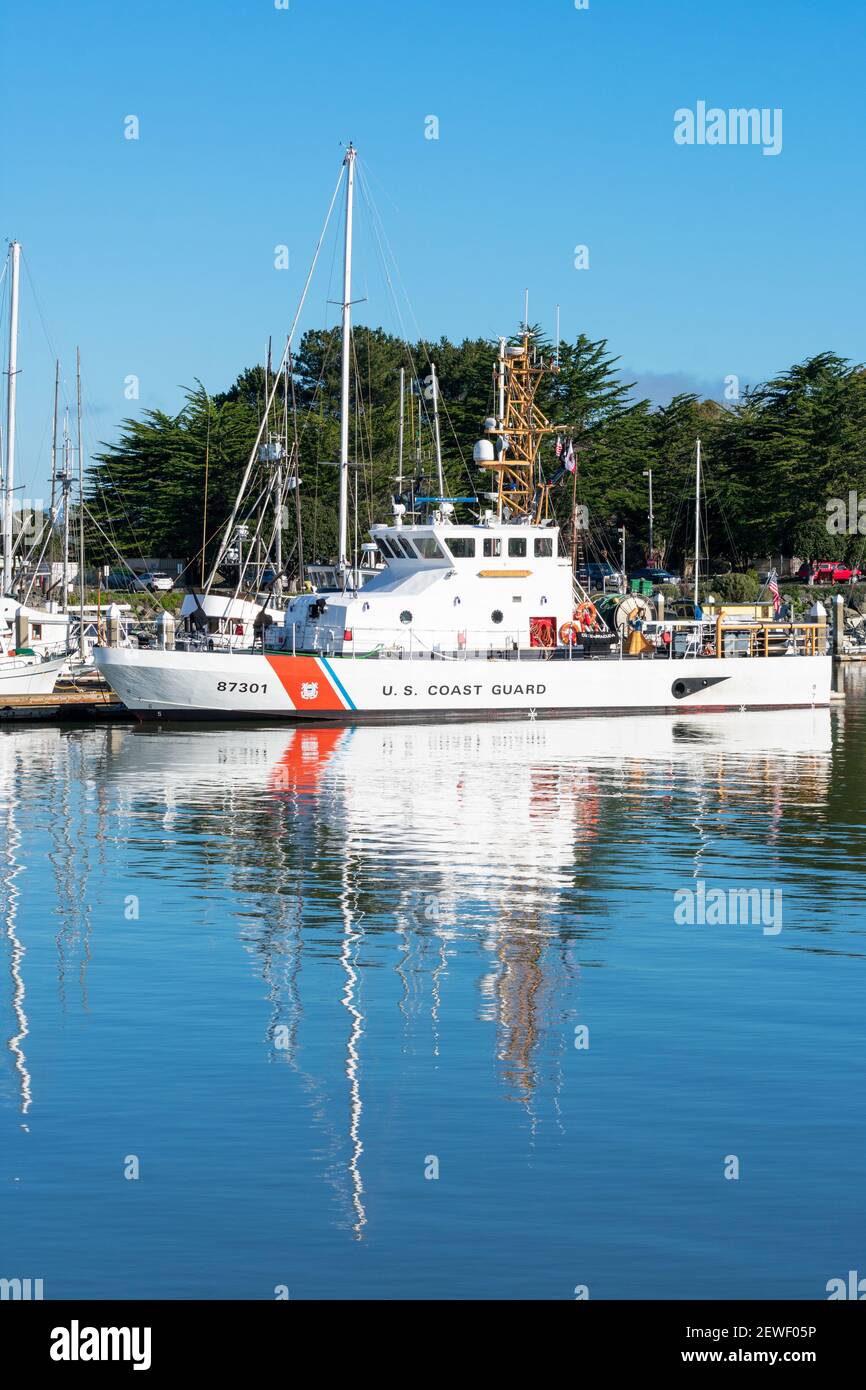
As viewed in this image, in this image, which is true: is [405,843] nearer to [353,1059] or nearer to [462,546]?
[353,1059]

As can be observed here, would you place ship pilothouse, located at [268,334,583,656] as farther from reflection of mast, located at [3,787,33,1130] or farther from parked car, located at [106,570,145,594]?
parked car, located at [106,570,145,594]

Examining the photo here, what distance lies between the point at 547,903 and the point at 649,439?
97.6m

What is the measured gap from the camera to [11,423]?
6291 cm

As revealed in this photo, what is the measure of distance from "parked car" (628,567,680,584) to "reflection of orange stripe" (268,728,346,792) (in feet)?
182

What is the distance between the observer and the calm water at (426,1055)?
12086 millimetres

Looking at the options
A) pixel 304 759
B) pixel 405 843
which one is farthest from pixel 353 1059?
pixel 304 759

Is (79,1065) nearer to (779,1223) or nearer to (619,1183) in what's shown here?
(619,1183)

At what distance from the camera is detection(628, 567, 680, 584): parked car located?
344 feet

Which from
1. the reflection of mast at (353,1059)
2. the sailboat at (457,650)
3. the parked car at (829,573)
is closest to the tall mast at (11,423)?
the sailboat at (457,650)

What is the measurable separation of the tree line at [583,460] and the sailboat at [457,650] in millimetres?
41287

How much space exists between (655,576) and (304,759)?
215 feet

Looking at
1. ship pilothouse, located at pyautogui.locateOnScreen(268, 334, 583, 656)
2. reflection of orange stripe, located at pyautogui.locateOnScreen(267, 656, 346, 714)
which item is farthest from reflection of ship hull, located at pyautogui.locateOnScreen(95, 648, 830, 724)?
ship pilothouse, located at pyautogui.locateOnScreen(268, 334, 583, 656)

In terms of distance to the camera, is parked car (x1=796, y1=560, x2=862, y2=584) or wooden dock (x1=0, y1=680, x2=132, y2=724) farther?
parked car (x1=796, y1=560, x2=862, y2=584)
